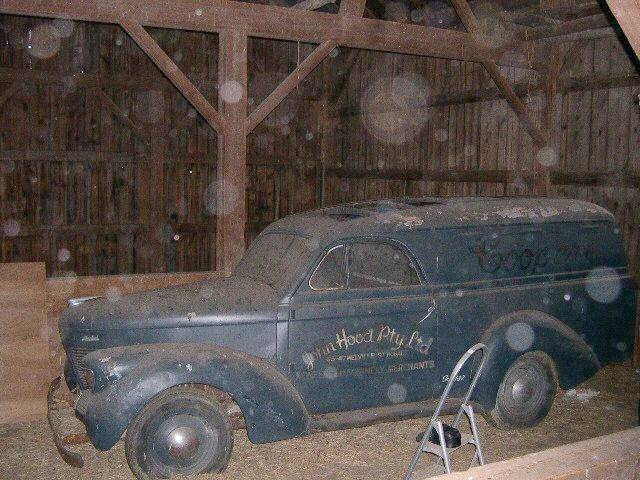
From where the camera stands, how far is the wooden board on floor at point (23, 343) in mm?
5582

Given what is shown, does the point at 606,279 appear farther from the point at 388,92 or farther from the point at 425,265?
the point at 388,92

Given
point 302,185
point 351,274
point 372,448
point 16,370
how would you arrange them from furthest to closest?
point 302,185
point 16,370
point 372,448
point 351,274

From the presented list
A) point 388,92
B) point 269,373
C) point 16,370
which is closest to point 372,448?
point 269,373

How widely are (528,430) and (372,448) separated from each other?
1.43 metres

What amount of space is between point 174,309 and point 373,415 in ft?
5.54

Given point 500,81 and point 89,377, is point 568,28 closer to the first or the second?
point 500,81

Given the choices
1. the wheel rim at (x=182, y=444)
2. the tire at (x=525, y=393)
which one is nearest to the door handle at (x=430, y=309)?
the tire at (x=525, y=393)

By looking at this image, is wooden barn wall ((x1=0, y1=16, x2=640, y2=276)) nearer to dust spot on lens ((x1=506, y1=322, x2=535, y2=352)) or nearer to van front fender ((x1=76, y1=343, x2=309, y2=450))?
dust spot on lens ((x1=506, y1=322, x2=535, y2=352))

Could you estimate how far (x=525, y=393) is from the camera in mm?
5457

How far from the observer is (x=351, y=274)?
16.1 ft

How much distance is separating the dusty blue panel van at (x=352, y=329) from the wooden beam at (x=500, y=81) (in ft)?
10.3

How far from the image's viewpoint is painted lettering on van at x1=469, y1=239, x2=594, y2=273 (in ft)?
17.4

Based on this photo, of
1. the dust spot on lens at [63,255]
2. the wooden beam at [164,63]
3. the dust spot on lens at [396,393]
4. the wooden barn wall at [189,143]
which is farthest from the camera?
the dust spot on lens at [63,255]

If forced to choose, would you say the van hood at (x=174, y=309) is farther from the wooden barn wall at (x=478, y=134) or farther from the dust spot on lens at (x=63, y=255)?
the dust spot on lens at (x=63, y=255)
